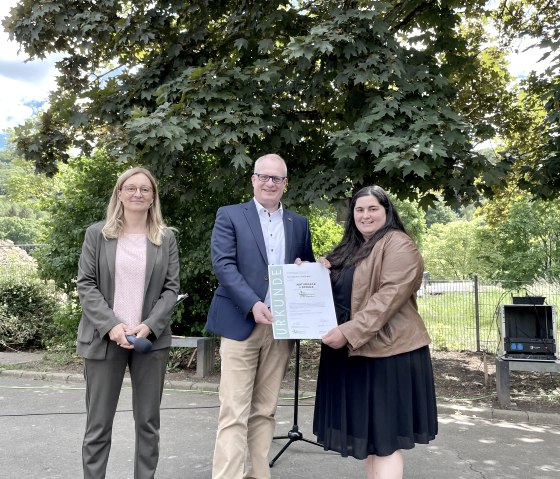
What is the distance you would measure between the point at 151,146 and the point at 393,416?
4.12m

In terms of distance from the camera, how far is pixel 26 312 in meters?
11.0

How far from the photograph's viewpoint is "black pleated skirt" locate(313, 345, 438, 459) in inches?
119

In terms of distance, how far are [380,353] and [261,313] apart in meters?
0.72

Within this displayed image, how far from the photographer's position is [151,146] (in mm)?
6023

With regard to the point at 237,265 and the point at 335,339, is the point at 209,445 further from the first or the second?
the point at 335,339

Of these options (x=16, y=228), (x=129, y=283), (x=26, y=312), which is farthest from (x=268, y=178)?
(x=16, y=228)

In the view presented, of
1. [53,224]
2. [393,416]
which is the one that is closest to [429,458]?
[393,416]

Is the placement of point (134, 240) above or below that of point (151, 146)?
below

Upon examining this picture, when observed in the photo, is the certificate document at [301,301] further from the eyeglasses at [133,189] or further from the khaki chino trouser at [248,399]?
the eyeglasses at [133,189]

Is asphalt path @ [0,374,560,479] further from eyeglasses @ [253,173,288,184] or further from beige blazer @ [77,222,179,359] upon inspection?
eyeglasses @ [253,173,288,184]

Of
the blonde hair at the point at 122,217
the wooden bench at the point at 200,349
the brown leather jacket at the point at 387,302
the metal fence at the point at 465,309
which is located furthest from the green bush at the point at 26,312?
the brown leather jacket at the point at 387,302

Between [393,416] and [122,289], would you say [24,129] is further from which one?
[393,416]

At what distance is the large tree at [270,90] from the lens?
599 centimetres

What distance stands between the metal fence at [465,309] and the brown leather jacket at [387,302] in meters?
6.65
